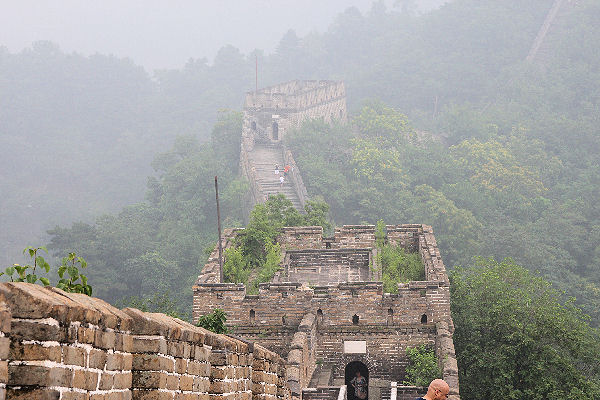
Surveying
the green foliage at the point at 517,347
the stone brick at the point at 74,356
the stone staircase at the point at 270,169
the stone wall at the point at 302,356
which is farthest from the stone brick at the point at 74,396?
the stone staircase at the point at 270,169

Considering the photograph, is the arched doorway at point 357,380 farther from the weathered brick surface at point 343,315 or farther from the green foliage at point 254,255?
the green foliage at point 254,255

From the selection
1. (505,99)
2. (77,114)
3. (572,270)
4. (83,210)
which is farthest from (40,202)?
(572,270)

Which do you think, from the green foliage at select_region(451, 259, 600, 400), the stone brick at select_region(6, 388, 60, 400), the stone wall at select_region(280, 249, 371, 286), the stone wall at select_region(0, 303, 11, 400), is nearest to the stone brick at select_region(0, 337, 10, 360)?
the stone wall at select_region(0, 303, 11, 400)

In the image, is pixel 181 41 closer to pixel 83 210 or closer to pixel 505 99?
pixel 83 210

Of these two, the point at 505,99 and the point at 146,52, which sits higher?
the point at 146,52

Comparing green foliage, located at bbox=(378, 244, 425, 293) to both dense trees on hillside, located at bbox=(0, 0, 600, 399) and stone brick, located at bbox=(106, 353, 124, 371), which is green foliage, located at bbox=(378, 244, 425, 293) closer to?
dense trees on hillside, located at bbox=(0, 0, 600, 399)

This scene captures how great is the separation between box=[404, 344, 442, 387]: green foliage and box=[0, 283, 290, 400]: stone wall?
9578 millimetres

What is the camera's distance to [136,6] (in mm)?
159750

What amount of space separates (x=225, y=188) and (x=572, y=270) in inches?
812

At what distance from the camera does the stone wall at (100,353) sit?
3.62 m

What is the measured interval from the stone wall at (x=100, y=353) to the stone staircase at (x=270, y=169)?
125ft

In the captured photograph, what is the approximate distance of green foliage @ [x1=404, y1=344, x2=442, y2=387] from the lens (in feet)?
50.6

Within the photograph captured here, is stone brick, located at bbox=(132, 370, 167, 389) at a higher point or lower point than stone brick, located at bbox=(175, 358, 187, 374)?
lower

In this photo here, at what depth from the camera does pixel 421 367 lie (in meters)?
16.1
